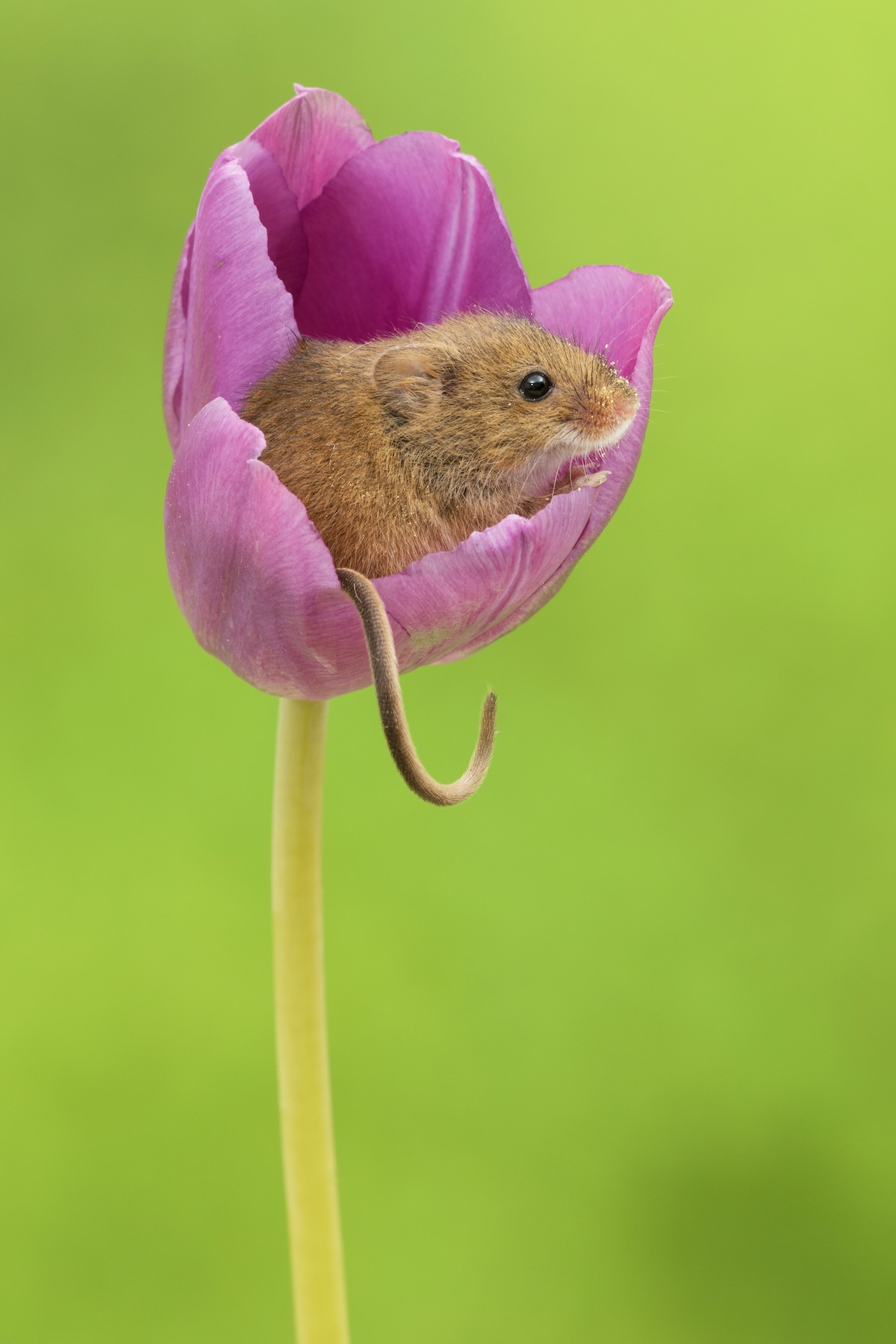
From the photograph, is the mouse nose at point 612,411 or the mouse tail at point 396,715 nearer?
the mouse tail at point 396,715

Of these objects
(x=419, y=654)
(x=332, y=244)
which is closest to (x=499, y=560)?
(x=419, y=654)

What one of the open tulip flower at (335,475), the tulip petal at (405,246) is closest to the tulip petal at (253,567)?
the open tulip flower at (335,475)

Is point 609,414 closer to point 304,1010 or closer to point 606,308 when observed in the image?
point 606,308

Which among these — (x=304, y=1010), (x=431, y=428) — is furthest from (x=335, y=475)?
(x=304, y=1010)

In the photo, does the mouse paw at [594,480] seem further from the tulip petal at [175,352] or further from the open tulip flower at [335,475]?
the tulip petal at [175,352]

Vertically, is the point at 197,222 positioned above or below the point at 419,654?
above

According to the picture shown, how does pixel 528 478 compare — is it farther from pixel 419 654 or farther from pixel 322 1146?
pixel 322 1146
